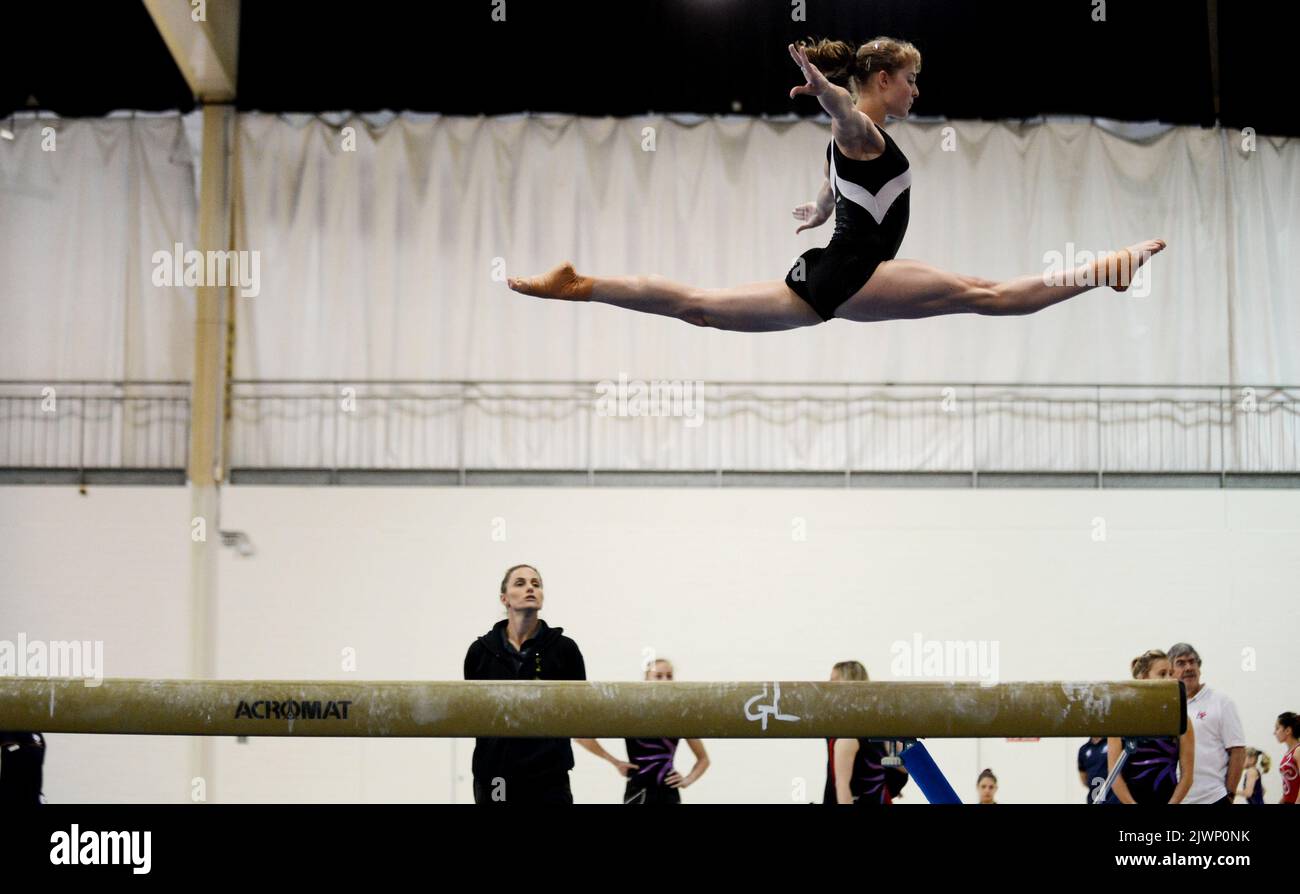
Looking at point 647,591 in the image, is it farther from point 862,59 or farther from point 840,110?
point 840,110

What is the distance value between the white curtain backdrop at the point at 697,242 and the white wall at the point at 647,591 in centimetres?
158

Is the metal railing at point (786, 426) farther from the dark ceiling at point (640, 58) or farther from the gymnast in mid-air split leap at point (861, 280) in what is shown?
the gymnast in mid-air split leap at point (861, 280)

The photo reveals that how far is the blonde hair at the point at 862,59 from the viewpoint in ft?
13.3

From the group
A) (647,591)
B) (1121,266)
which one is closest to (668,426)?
(647,591)

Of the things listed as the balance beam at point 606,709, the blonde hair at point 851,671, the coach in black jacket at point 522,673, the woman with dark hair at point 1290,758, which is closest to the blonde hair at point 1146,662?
the woman with dark hair at point 1290,758

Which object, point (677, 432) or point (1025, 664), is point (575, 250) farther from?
point (1025, 664)

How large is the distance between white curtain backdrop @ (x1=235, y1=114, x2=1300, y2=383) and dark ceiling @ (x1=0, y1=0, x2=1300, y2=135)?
291 millimetres

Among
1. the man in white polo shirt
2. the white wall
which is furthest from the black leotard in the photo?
the white wall

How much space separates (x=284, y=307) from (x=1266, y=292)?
32.3 feet

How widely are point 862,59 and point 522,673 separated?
2730 mm

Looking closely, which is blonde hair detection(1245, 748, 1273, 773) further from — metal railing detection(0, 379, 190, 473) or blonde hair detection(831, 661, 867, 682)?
metal railing detection(0, 379, 190, 473)

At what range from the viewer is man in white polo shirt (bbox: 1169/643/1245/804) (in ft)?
19.4

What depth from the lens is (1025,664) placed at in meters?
11.3
